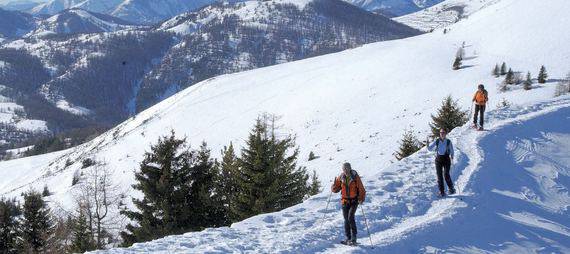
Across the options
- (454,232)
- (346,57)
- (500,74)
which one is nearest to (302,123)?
(500,74)

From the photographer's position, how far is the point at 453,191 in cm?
1562

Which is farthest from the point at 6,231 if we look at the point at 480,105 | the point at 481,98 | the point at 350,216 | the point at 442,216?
the point at 481,98

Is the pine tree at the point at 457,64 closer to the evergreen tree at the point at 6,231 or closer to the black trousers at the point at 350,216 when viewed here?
the evergreen tree at the point at 6,231

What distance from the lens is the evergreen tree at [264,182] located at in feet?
73.8

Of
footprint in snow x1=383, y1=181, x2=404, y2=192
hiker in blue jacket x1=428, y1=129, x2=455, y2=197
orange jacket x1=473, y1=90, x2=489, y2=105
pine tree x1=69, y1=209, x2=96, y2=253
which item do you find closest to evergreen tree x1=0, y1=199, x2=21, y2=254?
pine tree x1=69, y1=209, x2=96, y2=253

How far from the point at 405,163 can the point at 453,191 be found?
12.9 feet

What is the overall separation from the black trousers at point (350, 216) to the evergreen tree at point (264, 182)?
10.2m

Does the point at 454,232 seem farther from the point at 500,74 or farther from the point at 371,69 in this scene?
the point at 371,69

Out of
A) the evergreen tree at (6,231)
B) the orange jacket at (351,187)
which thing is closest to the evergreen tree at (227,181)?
the evergreen tree at (6,231)

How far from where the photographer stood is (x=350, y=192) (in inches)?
459

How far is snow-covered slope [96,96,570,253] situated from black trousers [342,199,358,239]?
1.24 feet

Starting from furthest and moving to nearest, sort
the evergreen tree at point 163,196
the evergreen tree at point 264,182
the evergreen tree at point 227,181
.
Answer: the evergreen tree at point 227,181
the evergreen tree at point 264,182
the evergreen tree at point 163,196

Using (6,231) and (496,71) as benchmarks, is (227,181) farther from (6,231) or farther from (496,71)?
(496,71)

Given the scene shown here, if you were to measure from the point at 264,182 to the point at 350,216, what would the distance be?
11.9 metres
